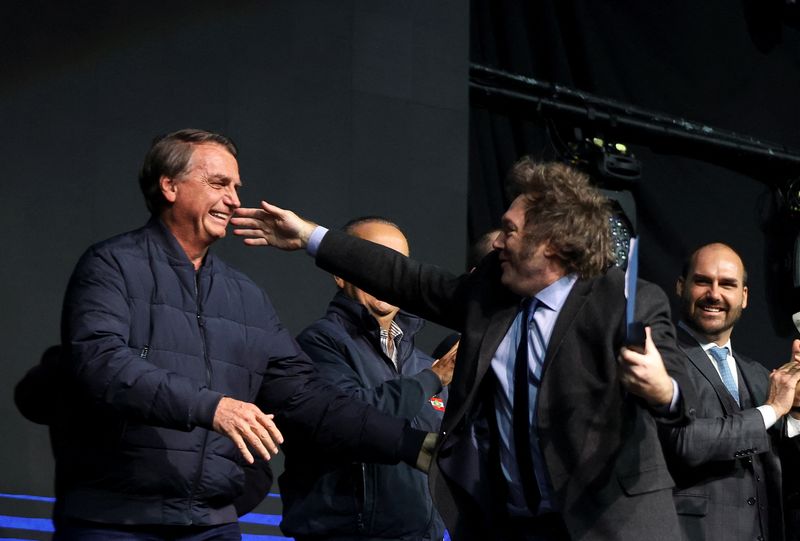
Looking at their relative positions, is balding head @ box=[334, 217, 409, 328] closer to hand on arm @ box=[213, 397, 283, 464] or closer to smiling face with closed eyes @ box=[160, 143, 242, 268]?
smiling face with closed eyes @ box=[160, 143, 242, 268]

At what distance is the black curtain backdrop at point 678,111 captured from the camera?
17.7 feet

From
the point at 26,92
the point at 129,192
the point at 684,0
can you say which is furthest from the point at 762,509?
the point at 684,0

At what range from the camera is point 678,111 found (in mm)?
5969

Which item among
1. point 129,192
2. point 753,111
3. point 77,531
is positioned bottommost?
point 77,531

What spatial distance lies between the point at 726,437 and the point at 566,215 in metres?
0.98

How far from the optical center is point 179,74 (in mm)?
3277

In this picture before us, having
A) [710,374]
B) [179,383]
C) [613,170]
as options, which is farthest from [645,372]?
[613,170]

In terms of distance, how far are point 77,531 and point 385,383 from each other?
80 cm

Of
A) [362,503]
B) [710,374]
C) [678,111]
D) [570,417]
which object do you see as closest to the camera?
[570,417]

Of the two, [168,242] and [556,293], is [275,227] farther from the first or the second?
[556,293]

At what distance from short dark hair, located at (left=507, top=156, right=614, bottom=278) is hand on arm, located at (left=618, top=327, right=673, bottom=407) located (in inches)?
12.3

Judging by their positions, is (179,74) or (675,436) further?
(179,74)

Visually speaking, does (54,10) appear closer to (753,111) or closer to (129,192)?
(129,192)

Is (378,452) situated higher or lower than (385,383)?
lower
